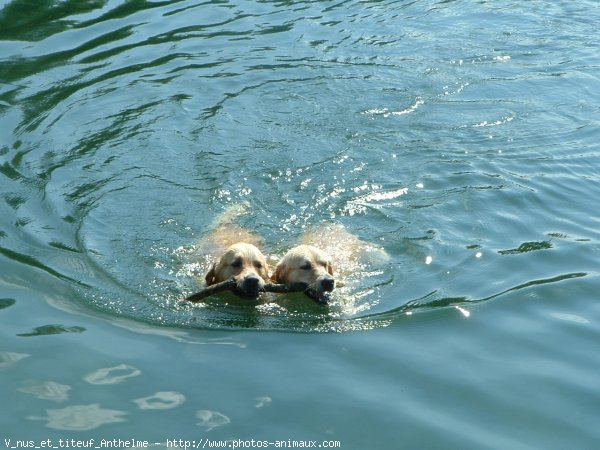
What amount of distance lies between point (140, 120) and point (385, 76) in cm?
361

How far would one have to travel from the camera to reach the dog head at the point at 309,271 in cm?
790

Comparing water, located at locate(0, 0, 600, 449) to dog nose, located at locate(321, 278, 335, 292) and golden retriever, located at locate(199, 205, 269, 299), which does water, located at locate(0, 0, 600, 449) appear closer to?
golden retriever, located at locate(199, 205, 269, 299)

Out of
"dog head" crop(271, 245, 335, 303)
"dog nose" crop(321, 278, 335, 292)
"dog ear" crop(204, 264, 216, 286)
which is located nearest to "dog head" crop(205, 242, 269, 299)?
"dog ear" crop(204, 264, 216, 286)

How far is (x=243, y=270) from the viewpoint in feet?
26.2

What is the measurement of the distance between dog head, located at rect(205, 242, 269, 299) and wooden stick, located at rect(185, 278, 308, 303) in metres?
0.06

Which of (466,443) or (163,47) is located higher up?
(163,47)

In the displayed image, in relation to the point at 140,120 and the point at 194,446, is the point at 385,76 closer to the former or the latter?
the point at 140,120

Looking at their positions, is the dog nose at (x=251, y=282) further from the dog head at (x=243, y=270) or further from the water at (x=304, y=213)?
the water at (x=304, y=213)

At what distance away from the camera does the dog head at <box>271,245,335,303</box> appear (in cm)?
790

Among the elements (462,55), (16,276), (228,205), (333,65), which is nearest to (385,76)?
(333,65)

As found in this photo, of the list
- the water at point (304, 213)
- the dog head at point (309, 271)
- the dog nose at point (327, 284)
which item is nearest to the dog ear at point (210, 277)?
the water at point (304, 213)

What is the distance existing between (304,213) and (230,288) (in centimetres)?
214

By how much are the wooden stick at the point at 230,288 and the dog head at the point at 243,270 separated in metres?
0.06

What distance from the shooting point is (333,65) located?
519 inches
